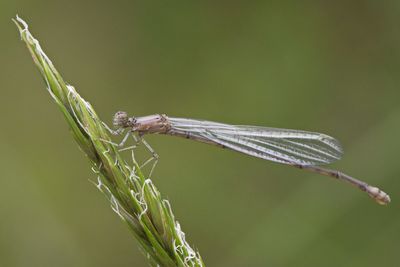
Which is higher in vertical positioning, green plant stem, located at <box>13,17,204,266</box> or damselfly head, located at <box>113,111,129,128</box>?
damselfly head, located at <box>113,111,129,128</box>

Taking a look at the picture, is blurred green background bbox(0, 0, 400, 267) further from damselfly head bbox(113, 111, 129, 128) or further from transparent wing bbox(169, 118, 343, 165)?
damselfly head bbox(113, 111, 129, 128)

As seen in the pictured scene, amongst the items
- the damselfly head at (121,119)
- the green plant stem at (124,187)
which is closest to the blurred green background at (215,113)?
the damselfly head at (121,119)

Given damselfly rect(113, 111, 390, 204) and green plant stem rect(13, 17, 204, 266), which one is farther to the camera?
damselfly rect(113, 111, 390, 204)

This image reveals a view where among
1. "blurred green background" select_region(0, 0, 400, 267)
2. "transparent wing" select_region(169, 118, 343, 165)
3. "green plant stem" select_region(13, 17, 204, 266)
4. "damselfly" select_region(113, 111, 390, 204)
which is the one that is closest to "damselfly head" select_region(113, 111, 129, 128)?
"damselfly" select_region(113, 111, 390, 204)

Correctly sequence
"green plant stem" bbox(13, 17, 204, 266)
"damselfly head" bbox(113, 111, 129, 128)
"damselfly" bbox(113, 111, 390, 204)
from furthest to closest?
"damselfly" bbox(113, 111, 390, 204), "damselfly head" bbox(113, 111, 129, 128), "green plant stem" bbox(13, 17, 204, 266)

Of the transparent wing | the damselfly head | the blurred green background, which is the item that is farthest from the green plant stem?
the blurred green background

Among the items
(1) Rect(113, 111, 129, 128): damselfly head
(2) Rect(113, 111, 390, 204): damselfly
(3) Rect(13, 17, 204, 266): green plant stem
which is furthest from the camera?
(2) Rect(113, 111, 390, 204): damselfly

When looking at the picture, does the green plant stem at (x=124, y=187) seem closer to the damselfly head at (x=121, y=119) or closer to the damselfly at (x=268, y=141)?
the damselfly head at (x=121, y=119)

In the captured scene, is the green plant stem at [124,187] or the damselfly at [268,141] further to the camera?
the damselfly at [268,141]
